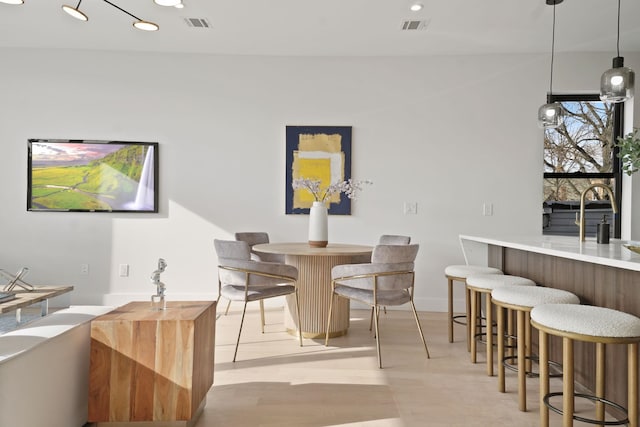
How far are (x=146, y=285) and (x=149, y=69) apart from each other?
2.34 metres

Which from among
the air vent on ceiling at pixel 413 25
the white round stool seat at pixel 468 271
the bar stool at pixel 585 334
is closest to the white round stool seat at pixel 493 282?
the white round stool seat at pixel 468 271

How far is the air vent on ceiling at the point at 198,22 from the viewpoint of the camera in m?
3.86

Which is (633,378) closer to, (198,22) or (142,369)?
(142,369)

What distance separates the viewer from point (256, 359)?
2.97 metres

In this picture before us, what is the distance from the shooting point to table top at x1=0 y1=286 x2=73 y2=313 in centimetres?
229

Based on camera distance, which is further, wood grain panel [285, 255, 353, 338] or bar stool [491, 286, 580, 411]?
wood grain panel [285, 255, 353, 338]

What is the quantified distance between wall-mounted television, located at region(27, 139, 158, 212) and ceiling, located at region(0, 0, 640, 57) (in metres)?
1.07

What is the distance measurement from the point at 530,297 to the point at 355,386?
109 cm

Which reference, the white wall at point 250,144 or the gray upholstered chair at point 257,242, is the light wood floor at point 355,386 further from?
the white wall at point 250,144

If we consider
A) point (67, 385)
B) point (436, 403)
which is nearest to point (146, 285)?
point (67, 385)

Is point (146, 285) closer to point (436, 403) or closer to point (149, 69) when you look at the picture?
point (149, 69)

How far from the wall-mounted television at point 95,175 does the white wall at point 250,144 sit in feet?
0.31

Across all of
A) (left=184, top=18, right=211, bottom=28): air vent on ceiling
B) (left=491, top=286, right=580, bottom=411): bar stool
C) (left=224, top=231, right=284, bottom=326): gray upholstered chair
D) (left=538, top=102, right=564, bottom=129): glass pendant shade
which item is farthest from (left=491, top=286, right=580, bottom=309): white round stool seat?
(left=184, top=18, right=211, bottom=28): air vent on ceiling

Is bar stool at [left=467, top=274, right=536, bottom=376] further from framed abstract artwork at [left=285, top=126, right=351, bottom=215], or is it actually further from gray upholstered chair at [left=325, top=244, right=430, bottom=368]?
framed abstract artwork at [left=285, top=126, right=351, bottom=215]
